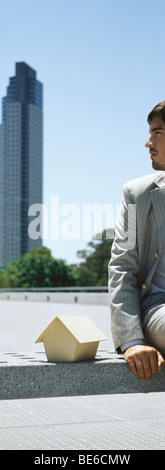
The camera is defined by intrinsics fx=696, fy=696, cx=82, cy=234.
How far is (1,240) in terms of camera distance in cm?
17550

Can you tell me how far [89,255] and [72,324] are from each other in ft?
338

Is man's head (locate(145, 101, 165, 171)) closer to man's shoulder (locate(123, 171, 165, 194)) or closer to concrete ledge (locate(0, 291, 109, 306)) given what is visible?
man's shoulder (locate(123, 171, 165, 194))

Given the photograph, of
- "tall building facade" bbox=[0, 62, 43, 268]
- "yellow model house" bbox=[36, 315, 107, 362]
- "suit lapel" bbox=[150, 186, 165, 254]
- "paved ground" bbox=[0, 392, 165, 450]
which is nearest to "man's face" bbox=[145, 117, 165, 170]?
"suit lapel" bbox=[150, 186, 165, 254]

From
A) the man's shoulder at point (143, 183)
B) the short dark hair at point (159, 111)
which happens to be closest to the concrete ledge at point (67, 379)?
the man's shoulder at point (143, 183)

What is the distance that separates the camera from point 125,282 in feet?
10.5

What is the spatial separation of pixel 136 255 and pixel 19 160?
178 m

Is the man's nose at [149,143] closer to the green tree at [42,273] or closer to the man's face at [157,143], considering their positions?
the man's face at [157,143]

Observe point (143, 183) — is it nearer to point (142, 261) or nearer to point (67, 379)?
point (142, 261)

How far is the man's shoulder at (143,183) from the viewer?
10.9 ft

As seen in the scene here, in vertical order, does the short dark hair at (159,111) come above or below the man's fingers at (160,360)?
above

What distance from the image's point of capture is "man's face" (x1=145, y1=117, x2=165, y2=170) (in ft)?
10.7

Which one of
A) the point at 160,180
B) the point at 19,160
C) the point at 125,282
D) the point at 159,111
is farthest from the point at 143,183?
the point at 19,160

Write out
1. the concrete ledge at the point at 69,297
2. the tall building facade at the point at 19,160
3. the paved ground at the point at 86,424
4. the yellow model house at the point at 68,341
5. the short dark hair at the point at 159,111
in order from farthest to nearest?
the tall building facade at the point at 19,160 → the concrete ledge at the point at 69,297 → the paved ground at the point at 86,424 → the short dark hair at the point at 159,111 → the yellow model house at the point at 68,341

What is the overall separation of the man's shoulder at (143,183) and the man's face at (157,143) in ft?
0.20
